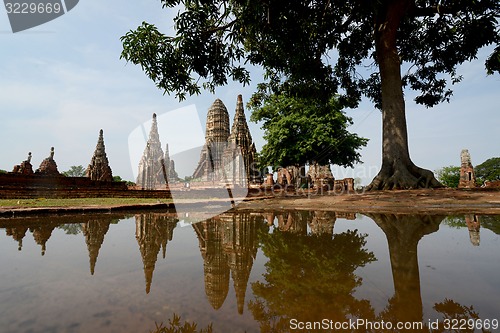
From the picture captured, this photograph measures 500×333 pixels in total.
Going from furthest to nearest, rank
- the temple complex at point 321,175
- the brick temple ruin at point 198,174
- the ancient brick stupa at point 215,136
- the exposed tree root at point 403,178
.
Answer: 1. the ancient brick stupa at point 215,136
2. the temple complex at point 321,175
3. the brick temple ruin at point 198,174
4. the exposed tree root at point 403,178

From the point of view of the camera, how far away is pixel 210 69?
353 inches

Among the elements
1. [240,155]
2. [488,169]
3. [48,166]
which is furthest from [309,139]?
[488,169]

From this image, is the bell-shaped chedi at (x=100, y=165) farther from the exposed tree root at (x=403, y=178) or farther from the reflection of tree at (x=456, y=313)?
the reflection of tree at (x=456, y=313)

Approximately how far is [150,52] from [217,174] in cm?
2267

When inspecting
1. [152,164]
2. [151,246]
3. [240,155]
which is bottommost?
[151,246]

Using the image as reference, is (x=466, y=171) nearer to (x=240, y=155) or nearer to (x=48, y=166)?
(x=240, y=155)

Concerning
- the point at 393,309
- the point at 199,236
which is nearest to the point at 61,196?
the point at 199,236

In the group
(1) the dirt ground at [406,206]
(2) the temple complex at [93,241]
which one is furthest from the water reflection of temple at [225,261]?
(1) the dirt ground at [406,206]

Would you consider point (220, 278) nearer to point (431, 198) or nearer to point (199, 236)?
point (199, 236)

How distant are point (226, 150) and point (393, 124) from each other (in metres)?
20.5

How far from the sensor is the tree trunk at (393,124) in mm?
7648

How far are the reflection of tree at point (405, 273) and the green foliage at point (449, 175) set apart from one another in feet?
178

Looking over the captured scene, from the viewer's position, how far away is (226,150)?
27078mm

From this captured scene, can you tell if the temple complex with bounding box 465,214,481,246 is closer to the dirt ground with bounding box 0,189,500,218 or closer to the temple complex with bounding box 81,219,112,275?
the dirt ground with bounding box 0,189,500,218
